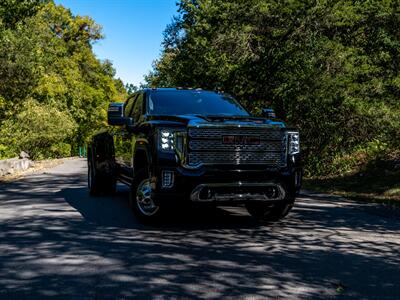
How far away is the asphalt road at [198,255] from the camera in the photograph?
4.05 meters

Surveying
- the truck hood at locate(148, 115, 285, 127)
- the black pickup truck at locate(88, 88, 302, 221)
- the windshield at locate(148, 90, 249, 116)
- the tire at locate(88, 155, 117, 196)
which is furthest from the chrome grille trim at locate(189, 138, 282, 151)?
the tire at locate(88, 155, 117, 196)

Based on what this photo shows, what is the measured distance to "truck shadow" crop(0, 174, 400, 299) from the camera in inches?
160

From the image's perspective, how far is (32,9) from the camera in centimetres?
1752

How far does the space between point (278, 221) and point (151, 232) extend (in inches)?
82.7

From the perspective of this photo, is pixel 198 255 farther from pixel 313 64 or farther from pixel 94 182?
pixel 313 64

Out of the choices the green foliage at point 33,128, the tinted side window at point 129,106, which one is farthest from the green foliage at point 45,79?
the tinted side window at point 129,106

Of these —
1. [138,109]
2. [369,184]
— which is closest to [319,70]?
[369,184]

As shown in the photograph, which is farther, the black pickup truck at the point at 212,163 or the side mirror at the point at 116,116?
the side mirror at the point at 116,116

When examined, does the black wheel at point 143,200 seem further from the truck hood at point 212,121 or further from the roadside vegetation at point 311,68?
the roadside vegetation at point 311,68

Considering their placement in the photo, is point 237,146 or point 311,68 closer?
point 237,146

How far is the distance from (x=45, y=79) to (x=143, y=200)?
25.7 m

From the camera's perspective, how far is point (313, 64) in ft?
49.9

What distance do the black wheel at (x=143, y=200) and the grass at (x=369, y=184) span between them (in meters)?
5.21

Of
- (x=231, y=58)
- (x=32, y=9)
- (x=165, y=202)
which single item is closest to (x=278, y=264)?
(x=165, y=202)
